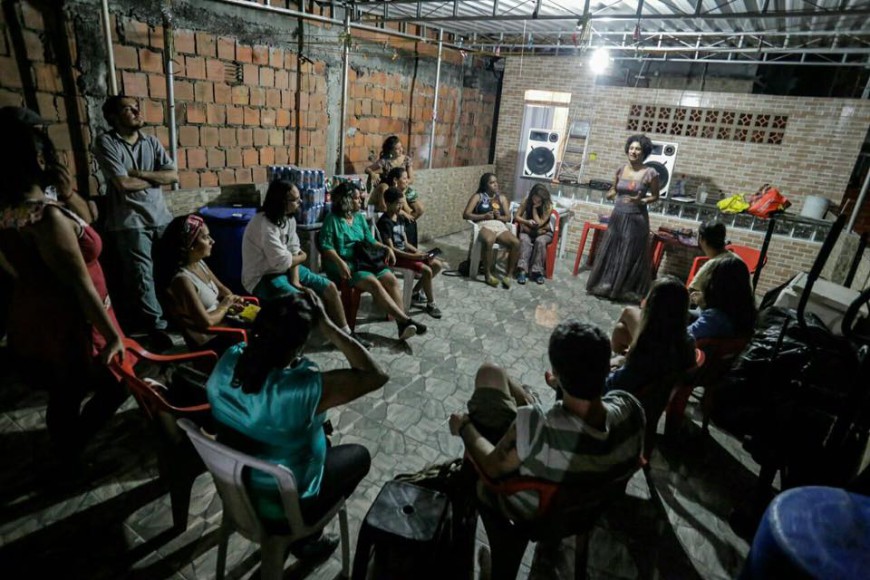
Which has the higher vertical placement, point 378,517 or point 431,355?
point 378,517

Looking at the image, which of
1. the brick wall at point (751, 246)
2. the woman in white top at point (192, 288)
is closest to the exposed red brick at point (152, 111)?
the woman in white top at point (192, 288)

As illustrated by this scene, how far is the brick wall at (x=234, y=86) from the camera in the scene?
354cm

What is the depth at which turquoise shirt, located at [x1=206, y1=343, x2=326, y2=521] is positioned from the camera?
1.54 meters

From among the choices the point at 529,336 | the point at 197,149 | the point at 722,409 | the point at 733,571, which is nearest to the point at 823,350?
the point at 722,409

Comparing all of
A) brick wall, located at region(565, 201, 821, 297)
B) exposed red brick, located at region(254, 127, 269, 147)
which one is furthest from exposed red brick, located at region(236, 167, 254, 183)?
brick wall, located at region(565, 201, 821, 297)

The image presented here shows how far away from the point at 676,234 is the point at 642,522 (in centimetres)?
487

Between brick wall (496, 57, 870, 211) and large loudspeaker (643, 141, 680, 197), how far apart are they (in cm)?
43

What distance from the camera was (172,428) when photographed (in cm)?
199

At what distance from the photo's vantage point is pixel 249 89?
4.78 metres

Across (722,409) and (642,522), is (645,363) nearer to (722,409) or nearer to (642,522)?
(642,522)

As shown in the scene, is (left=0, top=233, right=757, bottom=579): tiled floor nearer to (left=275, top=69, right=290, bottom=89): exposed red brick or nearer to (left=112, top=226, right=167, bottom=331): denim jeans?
(left=112, top=226, right=167, bottom=331): denim jeans

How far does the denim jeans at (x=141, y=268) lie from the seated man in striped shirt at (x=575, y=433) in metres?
3.36

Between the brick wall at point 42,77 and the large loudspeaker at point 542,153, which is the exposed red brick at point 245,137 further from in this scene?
the large loudspeaker at point 542,153

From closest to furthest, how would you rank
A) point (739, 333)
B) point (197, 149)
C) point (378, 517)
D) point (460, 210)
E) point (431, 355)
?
1. point (378, 517)
2. point (739, 333)
3. point (431, 355)
4. point (197, 149)
5. point (460, 210)
